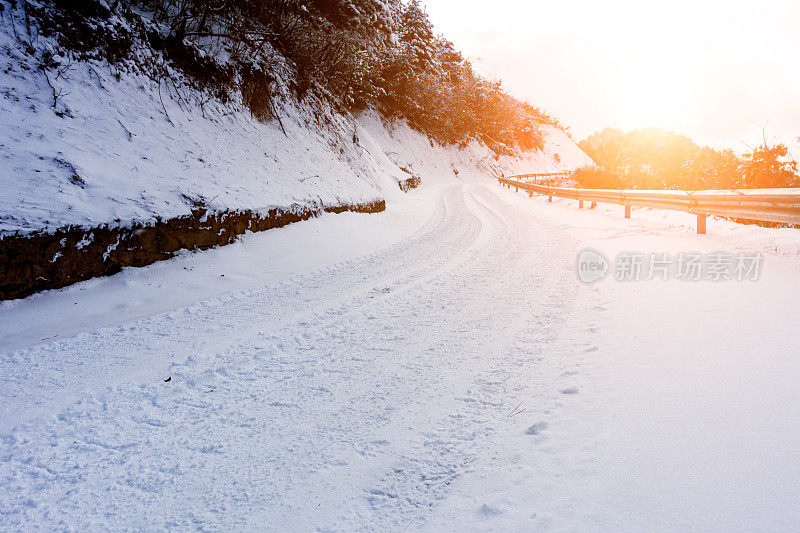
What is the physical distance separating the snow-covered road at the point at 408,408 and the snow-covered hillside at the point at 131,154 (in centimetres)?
122

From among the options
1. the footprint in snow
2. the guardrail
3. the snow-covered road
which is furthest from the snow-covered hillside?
the guardrail

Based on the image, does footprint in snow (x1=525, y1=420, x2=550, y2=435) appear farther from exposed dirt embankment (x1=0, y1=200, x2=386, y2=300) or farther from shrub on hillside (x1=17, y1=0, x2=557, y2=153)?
shrub on hillside (x1=17, y1=0, x2=557, y2=153)

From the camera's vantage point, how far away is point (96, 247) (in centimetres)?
495

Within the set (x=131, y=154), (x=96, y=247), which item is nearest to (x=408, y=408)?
(x=96, y=247)

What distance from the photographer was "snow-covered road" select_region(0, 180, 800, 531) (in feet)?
6.07

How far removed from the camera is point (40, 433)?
2.43m

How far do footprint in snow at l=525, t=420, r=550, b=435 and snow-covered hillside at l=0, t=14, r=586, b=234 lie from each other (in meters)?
5.24

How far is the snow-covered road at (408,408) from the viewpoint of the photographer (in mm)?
1852

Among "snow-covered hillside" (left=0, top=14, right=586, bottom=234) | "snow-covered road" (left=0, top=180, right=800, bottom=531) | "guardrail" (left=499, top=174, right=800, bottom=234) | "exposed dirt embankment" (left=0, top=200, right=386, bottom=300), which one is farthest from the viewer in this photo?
"guardrail" (left=499, top=174, right=800, bottom=234)

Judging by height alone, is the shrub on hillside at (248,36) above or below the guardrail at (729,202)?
above

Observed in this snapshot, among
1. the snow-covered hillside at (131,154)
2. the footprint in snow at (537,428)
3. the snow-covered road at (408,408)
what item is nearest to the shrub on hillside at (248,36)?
the snow-covered hillside at (131,154)

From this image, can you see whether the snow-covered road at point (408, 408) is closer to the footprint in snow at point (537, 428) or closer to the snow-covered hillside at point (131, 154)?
the footprint in snow at point (537, 428)

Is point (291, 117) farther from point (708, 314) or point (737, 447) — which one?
point (737, 447)

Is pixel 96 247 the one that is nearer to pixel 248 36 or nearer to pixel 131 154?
pixel 131 154
